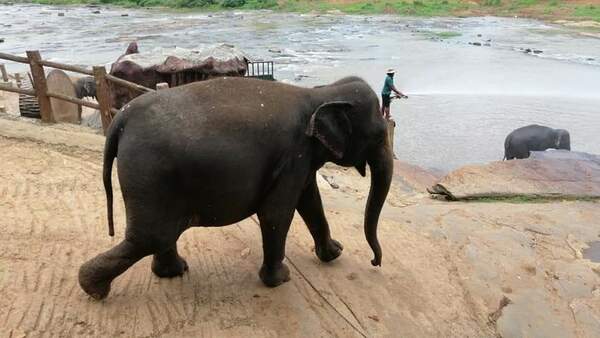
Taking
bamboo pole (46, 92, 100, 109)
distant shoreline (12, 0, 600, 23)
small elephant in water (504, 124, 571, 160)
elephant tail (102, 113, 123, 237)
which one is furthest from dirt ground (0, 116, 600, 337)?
distant shoreline (12, 0, 600, 23)

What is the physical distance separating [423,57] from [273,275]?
904 inches

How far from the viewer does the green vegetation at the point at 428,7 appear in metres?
40.5

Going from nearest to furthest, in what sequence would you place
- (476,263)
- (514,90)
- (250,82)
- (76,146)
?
(250,82)
(476,263)
(76,146)
(514,90)

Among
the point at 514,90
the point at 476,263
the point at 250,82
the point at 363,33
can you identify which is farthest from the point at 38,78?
the point at 363,33

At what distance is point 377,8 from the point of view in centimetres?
4762

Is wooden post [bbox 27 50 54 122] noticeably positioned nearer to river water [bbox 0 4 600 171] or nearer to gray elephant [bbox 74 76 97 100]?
gray elephant [bbox 74 76 97 100]

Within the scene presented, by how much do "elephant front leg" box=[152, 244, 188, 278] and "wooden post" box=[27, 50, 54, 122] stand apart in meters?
5.43

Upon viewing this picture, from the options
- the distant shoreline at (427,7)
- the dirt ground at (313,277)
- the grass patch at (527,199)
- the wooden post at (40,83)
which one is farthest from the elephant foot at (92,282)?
the distant shoreline at (427,7)

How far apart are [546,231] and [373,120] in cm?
315

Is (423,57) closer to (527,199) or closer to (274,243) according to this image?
(527,199)

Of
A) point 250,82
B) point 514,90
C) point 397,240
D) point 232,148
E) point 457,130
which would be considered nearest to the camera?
point 232,148

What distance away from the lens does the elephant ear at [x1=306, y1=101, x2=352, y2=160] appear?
3707 mm

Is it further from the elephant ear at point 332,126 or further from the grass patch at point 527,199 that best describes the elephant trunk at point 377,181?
the grass patch at point 527,199

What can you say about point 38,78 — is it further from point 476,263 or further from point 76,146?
point 476,263
